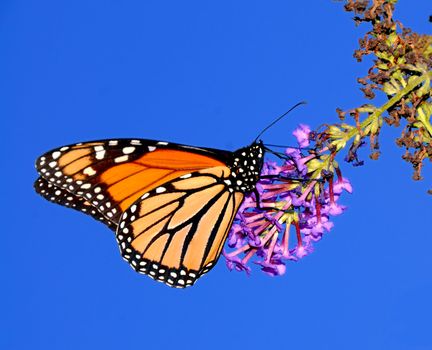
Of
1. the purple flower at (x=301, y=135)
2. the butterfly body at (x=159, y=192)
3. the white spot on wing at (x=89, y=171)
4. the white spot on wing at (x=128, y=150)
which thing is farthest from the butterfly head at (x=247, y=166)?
the white spot on wing at (x=89, y=171)

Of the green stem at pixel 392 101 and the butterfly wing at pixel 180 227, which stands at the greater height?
the green stem at pixel 392 101

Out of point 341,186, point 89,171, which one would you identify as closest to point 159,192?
point 89,171

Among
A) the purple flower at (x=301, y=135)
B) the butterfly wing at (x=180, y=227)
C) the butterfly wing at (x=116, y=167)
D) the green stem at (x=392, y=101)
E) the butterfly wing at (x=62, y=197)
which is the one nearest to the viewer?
the green stem at (x=392, y=101)

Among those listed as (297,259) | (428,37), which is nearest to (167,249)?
(297,259)

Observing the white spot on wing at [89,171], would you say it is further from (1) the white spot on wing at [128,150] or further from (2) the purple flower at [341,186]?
(2) the purple flower at [341,186]

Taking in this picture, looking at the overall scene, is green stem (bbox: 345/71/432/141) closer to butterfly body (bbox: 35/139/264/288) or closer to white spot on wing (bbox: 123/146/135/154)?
butterfly body (bbox: 35/139/264/288)

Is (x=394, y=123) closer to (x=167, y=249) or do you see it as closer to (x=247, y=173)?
(x=247, y=173)

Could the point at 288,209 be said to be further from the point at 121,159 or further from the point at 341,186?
the point at 121,159

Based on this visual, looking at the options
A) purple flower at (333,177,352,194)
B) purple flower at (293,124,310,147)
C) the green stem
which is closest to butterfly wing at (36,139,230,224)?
purple flower at (293,124,310,147)
